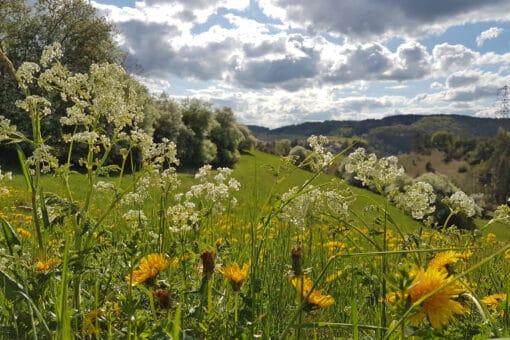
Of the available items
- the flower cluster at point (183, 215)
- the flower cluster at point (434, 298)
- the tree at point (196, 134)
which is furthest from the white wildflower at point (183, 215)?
the tree at point (196, 134)

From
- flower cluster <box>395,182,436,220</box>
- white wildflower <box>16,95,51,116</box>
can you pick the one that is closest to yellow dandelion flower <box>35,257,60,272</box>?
white wildflower <box>16,95,51,116</box>

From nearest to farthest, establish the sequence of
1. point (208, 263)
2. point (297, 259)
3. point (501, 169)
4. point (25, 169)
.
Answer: point (297, 259) → point (208, 263) → point (25, 169) → point (501, 169)

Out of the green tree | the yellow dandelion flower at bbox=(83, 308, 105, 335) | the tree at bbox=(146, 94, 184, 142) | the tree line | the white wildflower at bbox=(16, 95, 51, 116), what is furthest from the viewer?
the green tree

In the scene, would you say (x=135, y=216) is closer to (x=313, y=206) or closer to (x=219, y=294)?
(x=219, y=294)

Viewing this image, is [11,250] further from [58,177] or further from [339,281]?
[339,281]

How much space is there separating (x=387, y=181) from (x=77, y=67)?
2800 centimetres

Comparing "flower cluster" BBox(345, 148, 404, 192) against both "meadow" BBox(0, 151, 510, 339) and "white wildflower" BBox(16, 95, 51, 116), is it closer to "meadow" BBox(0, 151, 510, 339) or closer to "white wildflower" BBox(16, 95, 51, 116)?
"meadow" BBox(0, 151, 510, 339)

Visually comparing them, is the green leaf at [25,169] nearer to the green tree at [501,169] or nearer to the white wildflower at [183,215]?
the white wildflower at [183,215]

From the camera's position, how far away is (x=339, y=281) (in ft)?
9.77

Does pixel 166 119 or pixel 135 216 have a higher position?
pixel 166 119

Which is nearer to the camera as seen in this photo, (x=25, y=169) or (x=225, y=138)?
(x=25, y=169)

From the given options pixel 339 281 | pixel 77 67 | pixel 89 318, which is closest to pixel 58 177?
pixel 89 318

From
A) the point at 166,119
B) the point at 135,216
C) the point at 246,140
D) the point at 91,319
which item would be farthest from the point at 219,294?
the point at 246,140

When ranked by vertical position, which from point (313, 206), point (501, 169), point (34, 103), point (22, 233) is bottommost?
point (501, 169)
